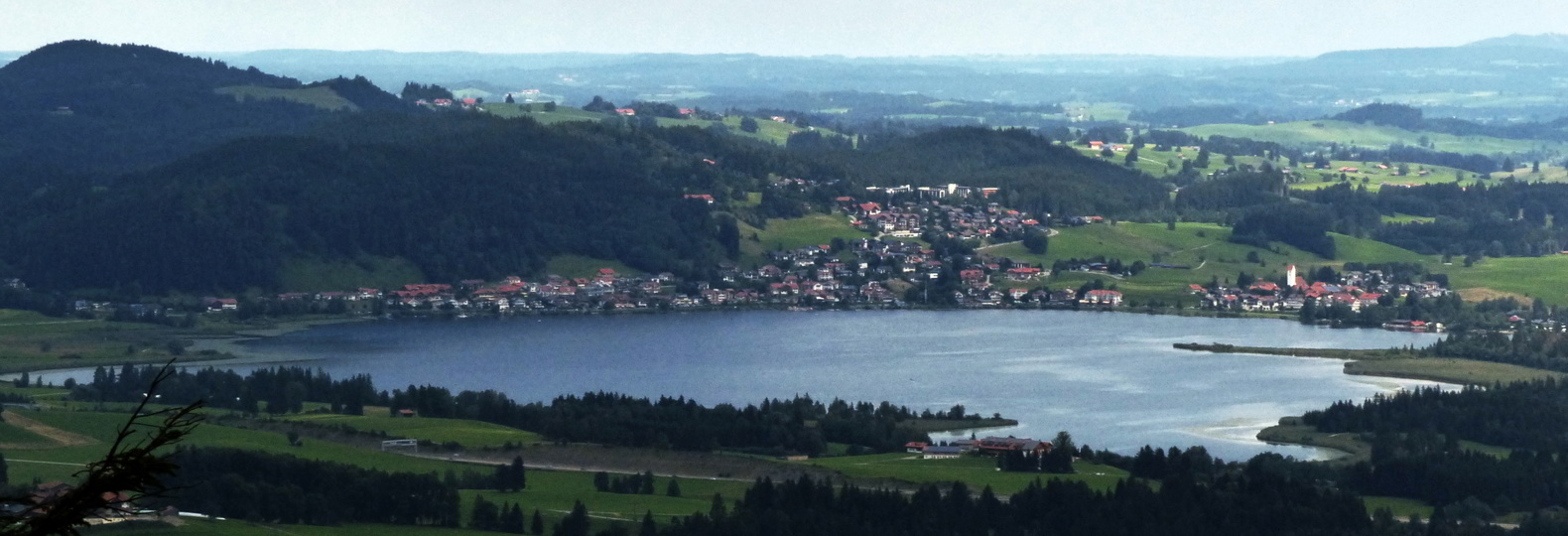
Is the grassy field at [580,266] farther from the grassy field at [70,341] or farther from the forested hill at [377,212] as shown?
the grassy field at [70,341]

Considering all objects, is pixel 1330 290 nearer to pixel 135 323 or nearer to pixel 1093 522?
pixel 135 323

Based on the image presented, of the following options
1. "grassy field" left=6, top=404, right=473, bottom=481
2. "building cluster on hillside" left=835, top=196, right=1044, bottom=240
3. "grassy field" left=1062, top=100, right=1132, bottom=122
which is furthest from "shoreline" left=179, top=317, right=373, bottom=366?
"grassy field" left=1062, top=100, right=1132, bottom=122

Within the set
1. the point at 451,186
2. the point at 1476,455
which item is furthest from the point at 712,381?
the point at 451,186

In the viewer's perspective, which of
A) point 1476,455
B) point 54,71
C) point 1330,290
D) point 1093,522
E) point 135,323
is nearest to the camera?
point 1093,522

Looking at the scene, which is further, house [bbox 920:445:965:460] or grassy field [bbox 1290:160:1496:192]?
grassy field [bbox 1290:160:1496:192]

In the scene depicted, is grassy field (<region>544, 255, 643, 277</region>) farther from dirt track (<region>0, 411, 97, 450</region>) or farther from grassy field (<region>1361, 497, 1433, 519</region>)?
grassy field (<region>1361, 497, 1433, 519</region>)

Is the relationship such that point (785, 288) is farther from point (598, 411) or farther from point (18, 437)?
point (18, 437)

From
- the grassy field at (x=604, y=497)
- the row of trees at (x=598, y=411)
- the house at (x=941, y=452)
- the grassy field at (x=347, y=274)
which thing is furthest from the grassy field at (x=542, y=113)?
the grassy field at (x=604, y=497)
